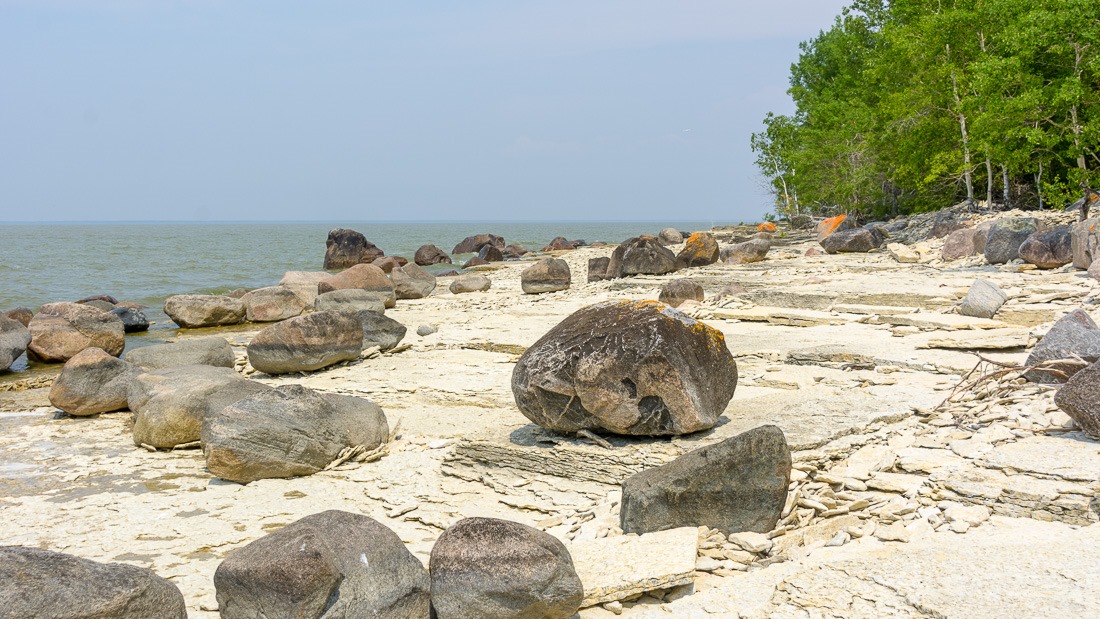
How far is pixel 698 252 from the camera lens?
19.6 m

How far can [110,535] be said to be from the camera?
17.8 ft

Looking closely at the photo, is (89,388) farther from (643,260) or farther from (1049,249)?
(1049,249)

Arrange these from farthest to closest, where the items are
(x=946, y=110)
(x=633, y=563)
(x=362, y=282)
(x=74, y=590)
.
Result: (x=946, y=110) → (x=362, y=282) → (x=633, y=563) → (x=74, y=590)

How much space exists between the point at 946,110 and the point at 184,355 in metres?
24.2

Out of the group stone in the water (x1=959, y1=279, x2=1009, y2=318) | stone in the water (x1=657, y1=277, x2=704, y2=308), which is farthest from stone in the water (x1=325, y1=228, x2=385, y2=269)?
stone in the water (x1=959, y1=279, x2=1009, y2=318)

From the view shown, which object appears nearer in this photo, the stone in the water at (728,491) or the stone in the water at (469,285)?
the stone in the water at (728,491)

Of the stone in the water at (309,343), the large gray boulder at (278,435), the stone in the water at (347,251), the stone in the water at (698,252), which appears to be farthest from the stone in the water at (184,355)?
the stone in the water at (347,251)

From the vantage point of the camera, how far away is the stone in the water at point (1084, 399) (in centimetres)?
471

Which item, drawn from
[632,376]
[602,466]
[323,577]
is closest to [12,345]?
[602,466]

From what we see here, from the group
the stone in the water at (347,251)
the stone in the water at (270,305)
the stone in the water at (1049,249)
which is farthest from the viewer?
the stone in the water at (347,251)

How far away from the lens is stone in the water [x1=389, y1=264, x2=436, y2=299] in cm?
1955

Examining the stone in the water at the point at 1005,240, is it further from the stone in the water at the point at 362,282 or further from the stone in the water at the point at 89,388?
the stone in the water at the point at 89,388

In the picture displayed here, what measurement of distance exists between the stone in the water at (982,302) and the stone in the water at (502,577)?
7452 mm

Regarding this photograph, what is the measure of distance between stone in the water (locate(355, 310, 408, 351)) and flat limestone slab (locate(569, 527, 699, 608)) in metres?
6.68
